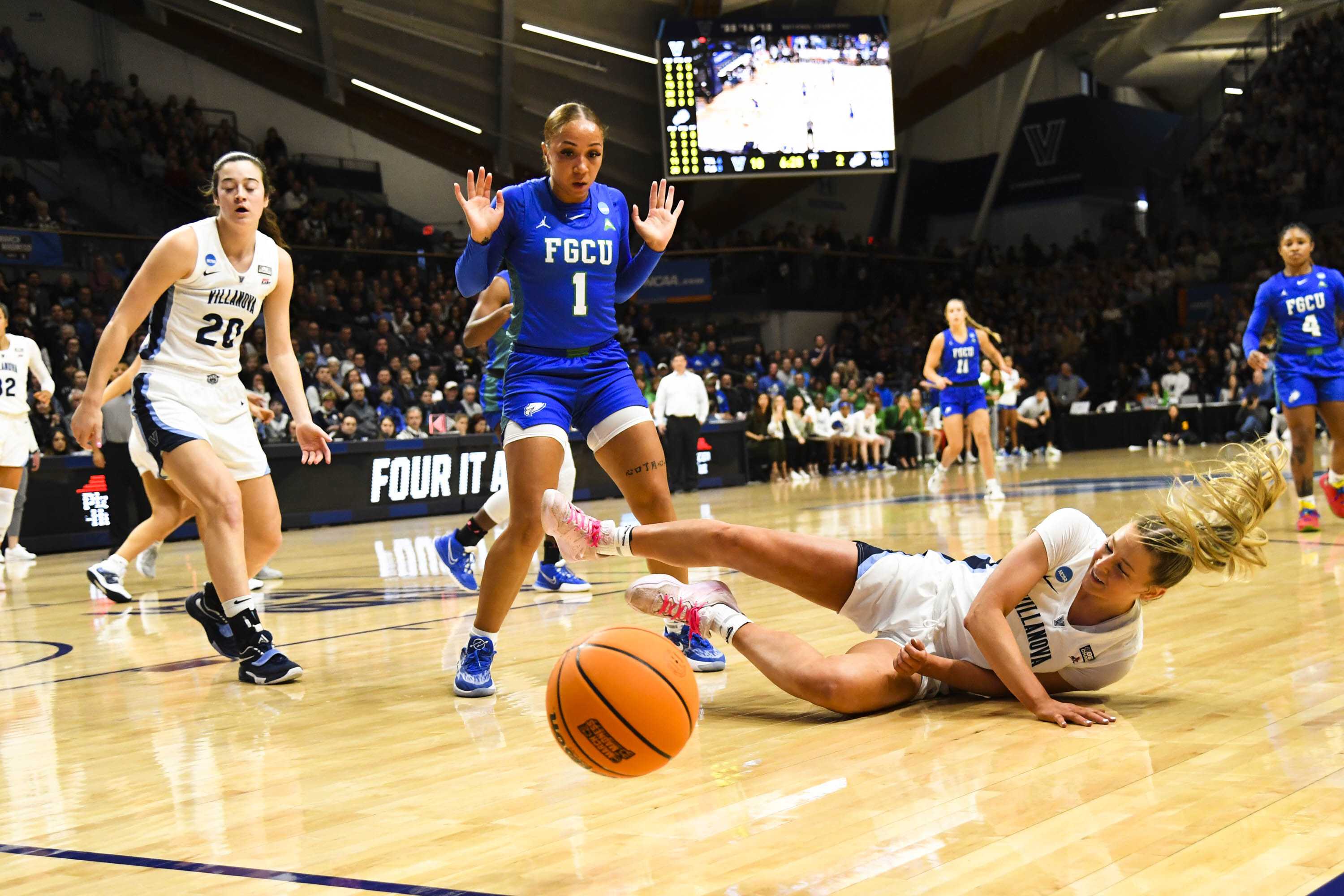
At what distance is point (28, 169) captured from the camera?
21875mm

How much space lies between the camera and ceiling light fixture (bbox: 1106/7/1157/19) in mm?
35219

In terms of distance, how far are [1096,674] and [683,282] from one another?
2511 cm

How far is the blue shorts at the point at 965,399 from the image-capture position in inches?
553

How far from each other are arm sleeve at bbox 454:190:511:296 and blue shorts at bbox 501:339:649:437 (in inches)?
11.9

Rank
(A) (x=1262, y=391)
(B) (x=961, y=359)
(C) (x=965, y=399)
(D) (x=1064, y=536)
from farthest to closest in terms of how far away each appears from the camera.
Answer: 1. (A) (x=1262, y=391)
2. (C) (x=965, y=399)
3. (B) (x=961, y=359)
4. (D) (x=1064, y=536)

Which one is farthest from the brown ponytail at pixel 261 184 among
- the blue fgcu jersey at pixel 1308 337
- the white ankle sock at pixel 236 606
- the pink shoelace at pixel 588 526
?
the blue fgcu jersey at pixel 1308 337

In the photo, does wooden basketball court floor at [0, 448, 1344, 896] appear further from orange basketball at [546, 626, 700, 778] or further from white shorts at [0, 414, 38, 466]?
white shorts at [0, 414, 38, 466]

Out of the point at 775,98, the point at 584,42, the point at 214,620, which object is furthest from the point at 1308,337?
the point at 584,42

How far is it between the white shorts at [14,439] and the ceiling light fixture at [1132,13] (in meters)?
31.7

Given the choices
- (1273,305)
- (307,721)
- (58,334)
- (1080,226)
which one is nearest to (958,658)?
(307,721)

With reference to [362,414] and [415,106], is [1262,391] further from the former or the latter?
[415,106]

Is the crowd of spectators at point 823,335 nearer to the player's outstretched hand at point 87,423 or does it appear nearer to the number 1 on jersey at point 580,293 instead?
the player's outstretched hand at point 87,423

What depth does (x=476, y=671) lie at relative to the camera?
4.62 metres

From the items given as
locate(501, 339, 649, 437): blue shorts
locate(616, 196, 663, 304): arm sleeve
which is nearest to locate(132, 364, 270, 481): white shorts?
locate(501, 339, 649, 437): blue shorts
